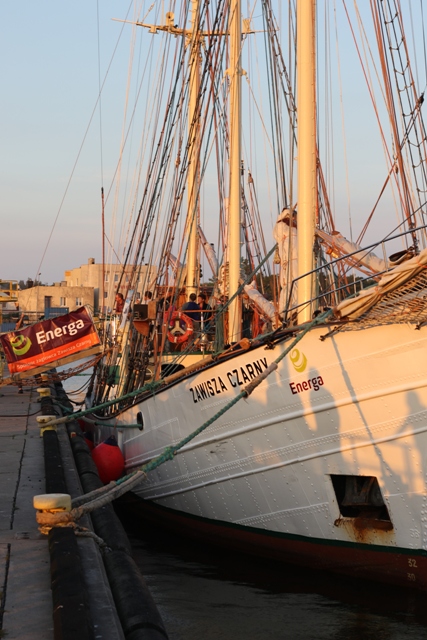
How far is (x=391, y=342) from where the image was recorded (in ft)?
27.1

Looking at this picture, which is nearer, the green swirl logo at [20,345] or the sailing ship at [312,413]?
the sailing ship at [312,413]

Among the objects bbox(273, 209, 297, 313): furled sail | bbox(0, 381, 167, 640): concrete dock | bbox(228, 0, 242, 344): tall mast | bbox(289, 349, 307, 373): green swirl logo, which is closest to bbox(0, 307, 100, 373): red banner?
bbox(228, 0, 242, 344): tall mast

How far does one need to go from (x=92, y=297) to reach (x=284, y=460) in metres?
85.1

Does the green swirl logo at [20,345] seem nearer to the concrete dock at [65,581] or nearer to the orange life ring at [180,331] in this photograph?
the orange life ring at [180,331]

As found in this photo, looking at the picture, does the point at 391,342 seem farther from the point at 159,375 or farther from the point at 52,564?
the point at 159,375

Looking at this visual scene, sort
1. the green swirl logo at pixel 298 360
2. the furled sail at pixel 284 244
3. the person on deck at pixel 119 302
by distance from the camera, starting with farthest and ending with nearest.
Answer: the person on deck at pixel 119 302 < the furled sail at pixel 284 244 < the green swirl logo at pixel 298 360

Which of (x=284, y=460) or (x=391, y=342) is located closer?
(x=391, y=342)

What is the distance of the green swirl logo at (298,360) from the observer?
29.7 feet

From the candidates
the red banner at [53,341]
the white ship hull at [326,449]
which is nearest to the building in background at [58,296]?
the red banner at [53,341]

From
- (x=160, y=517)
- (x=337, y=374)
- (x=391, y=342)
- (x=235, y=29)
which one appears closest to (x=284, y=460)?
(x=337, y=374)

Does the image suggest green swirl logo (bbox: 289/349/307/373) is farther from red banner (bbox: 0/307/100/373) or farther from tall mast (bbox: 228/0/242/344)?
red banner (bbox: 0/307/100/373)

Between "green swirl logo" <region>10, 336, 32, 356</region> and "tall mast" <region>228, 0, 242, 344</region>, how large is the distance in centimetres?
697

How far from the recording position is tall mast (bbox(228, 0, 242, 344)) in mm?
13305

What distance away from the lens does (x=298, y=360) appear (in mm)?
9125
